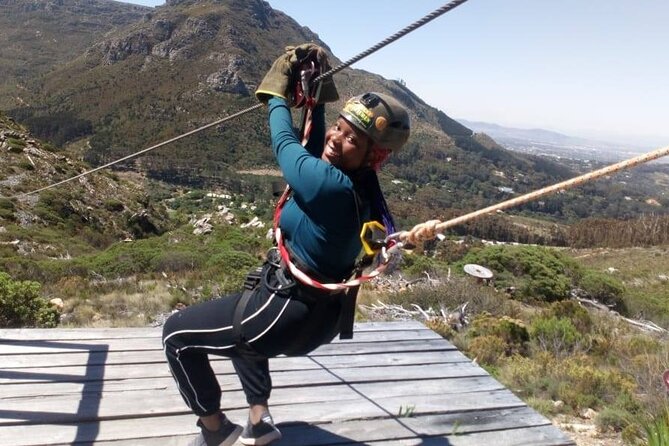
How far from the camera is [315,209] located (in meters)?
1.85

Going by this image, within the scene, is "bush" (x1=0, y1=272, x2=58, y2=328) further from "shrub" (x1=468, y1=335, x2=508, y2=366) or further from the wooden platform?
"shrub" (x1=468, y1=335, x2=508, y2=366)

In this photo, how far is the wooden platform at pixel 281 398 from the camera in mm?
2588

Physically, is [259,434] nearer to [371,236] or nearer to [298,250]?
[298,250]

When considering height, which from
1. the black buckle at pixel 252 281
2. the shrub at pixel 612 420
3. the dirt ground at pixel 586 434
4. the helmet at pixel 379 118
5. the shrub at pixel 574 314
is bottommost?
the shrub at pixel 574 314

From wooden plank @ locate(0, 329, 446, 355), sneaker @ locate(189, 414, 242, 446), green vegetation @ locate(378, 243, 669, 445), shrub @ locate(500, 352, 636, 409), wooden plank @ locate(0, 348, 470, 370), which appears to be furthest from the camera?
shrub @ locate(500, 352, 636, 409)

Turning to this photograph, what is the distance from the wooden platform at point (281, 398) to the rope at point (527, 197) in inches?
47.8

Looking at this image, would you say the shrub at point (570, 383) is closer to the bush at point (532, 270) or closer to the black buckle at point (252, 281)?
the black buckle at point (252, 281)

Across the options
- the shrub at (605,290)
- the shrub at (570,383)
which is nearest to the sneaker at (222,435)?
the shrub at (570,383)

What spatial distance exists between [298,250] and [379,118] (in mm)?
546

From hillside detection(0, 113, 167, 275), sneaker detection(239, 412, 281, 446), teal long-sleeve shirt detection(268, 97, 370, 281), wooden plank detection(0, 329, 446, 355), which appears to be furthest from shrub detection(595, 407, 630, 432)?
hillside detection(0, 113, 167, 275)

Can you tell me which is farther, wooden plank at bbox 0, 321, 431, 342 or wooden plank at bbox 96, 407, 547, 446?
wooden plank at bbox 0, 321, 431, 342

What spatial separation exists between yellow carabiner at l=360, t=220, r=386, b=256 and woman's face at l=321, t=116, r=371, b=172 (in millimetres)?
226

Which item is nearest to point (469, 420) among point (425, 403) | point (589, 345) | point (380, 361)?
point (425, 403)

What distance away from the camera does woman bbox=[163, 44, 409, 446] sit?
1.85m
